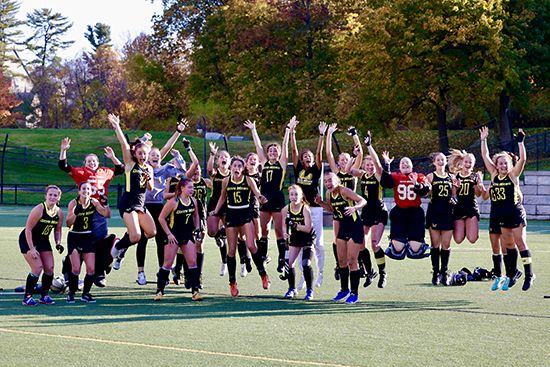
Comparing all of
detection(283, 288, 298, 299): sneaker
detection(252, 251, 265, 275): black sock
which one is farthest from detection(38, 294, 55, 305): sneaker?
detection(283, 288, 298, 299): sneaker

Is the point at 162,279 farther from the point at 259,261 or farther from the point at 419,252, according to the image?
the point at 419,252

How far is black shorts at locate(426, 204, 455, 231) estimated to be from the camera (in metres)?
14.8

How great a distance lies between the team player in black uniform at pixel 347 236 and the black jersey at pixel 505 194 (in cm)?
203

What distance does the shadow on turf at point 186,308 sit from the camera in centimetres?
1168

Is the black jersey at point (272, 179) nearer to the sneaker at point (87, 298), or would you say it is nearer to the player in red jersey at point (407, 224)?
the player in red jersey at point (407, 224)

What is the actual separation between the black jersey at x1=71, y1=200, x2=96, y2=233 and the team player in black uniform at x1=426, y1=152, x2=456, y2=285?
486 centimetres

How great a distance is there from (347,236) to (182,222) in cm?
216

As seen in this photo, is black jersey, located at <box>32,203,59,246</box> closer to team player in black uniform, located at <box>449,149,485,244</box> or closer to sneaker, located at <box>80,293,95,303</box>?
sneaker, located at <box>80,293,95,303</box>

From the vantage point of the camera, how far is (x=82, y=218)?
13.3 metres

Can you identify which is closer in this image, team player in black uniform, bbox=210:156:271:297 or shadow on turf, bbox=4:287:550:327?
shadow on turf, bbox=4:287:550:327

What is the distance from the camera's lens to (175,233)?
13.5 meters

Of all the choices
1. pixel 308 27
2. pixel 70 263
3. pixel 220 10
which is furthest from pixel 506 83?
pixel 70 263

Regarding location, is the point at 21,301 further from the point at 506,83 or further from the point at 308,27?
the point at 308,27

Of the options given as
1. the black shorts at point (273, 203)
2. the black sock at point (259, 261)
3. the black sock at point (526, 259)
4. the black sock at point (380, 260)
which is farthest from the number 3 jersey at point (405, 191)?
the black sock at point (259, 261)
